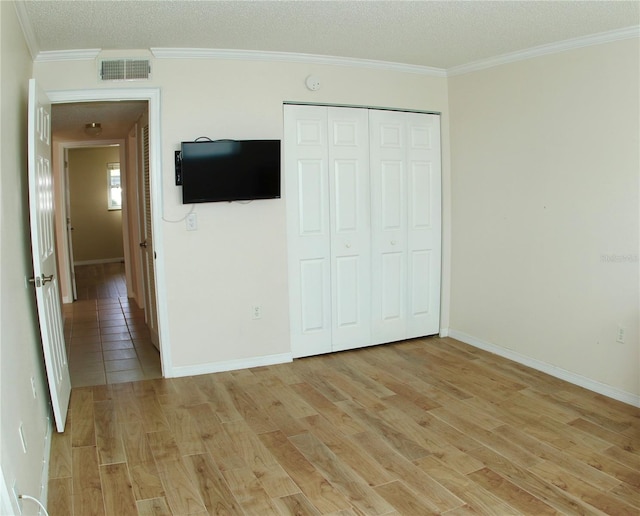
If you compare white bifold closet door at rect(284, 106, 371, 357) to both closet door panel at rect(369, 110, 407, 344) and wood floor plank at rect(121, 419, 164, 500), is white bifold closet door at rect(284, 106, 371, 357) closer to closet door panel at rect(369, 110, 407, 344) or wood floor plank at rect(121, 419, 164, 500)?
closet door panel at rect(369, 110, 407, 344)

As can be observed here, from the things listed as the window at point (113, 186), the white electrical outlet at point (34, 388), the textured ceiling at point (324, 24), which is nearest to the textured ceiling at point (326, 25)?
the textured ceiling at point (324, 24)

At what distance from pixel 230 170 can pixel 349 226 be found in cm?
111

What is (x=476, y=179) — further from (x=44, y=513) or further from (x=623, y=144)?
(x=44, y=513)

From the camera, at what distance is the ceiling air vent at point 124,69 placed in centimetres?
368

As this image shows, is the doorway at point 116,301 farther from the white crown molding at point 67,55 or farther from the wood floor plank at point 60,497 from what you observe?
the wood floor plank at point 60,497

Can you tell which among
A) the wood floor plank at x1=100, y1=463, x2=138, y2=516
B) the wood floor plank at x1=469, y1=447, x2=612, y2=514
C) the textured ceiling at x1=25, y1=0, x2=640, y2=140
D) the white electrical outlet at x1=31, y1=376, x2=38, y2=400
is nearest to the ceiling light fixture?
the textured ceiling at x1=25, y1=0, x2=640, y2=140

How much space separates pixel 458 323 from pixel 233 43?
9.83 ft

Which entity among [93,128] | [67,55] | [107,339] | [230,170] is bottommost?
[107,339]

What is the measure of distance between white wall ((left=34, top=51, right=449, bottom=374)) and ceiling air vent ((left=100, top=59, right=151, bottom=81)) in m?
0.05

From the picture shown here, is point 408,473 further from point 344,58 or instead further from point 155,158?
point 344,58

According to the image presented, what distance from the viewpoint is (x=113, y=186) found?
10.7 meters

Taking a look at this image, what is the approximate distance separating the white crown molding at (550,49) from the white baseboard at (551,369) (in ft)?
7.33

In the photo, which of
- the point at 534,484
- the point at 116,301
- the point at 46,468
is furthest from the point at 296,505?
the point at 116,301

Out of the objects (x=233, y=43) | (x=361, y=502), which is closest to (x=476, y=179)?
(x=233, y=43)
